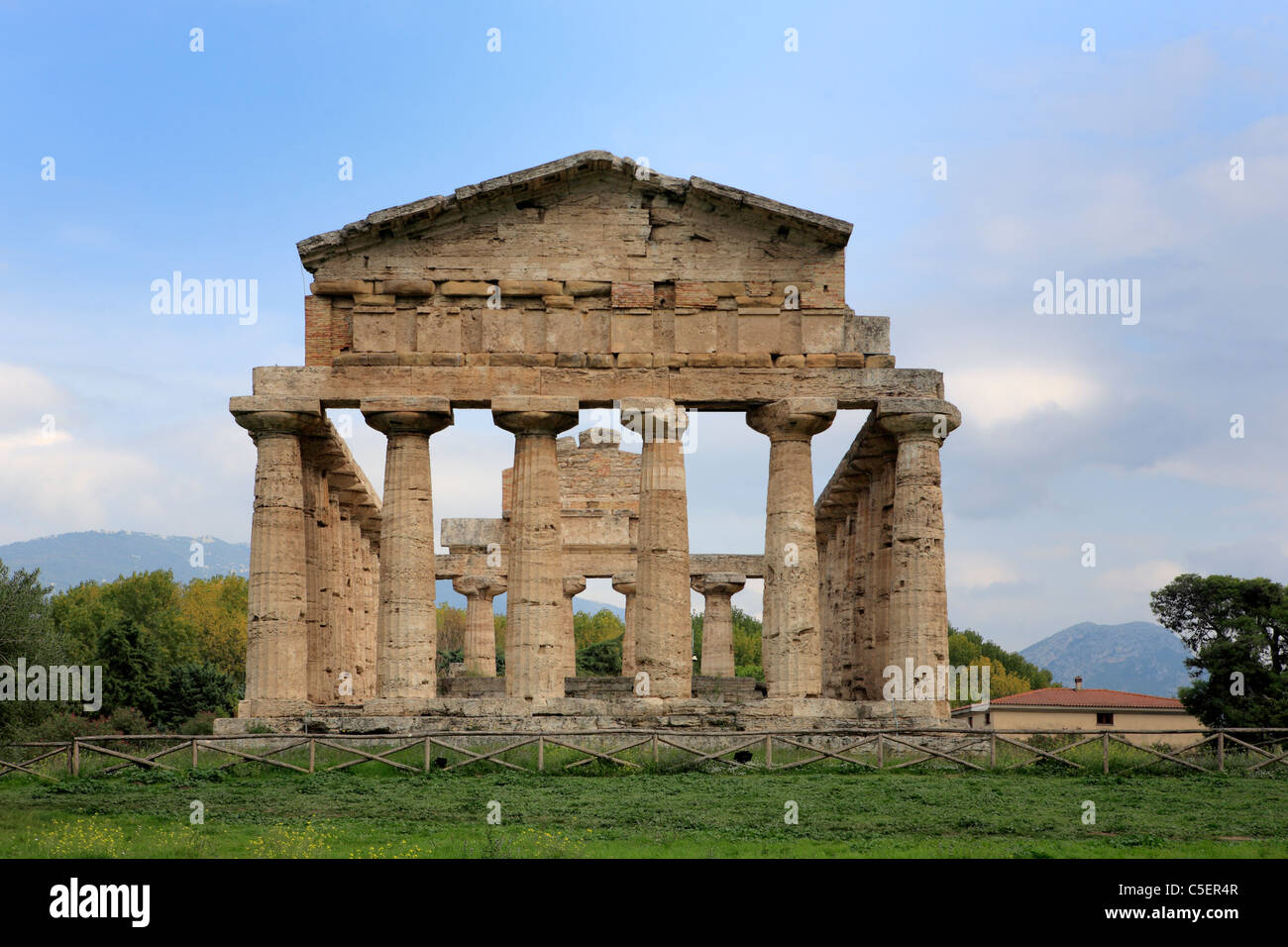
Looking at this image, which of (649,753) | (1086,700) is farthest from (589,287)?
(1086,700)

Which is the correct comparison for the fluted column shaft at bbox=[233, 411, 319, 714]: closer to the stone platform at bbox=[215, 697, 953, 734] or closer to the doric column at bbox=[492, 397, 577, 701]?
the stone platform at bbox=[215, 697, 953, 734]

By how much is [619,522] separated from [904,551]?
20.6 m

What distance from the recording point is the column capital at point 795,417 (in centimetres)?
3516

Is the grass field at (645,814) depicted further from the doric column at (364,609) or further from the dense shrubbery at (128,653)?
the doric column at (364,609)

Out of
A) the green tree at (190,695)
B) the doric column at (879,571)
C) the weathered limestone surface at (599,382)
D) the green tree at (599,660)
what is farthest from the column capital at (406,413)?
the green tree at (599,660)

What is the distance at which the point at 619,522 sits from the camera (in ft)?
179

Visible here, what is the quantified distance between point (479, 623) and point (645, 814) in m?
36.4

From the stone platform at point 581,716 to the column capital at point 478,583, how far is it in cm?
2131

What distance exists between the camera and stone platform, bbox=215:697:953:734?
108 feet

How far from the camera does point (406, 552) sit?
116 feet

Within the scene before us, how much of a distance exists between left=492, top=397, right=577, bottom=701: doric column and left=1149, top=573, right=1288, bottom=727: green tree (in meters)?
29.9

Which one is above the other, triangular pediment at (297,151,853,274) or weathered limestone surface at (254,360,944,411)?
triangular pediment at (297,151,853,274)

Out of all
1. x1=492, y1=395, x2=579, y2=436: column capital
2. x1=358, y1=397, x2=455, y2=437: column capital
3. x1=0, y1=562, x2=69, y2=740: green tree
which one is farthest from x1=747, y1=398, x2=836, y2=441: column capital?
x1=0, y1=562, x2=69, y2=740: green tree
